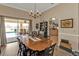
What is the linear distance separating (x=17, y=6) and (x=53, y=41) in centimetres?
107

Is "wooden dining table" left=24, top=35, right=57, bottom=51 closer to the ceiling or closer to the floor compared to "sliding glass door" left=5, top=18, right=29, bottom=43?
closer to the floor

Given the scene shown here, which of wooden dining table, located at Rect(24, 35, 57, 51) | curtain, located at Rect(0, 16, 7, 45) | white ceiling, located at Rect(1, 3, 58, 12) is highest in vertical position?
white ceiling, located at Rect(1, 3, 58, 12)

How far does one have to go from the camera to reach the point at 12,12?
1.90m

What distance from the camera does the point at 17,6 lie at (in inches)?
75.0

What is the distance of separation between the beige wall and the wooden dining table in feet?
1.96

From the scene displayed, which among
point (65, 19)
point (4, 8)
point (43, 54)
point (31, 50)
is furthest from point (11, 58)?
point (65, 19)

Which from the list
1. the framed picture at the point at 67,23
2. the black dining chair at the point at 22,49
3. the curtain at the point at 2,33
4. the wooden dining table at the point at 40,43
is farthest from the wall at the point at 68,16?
the curtain at the point at 2,33

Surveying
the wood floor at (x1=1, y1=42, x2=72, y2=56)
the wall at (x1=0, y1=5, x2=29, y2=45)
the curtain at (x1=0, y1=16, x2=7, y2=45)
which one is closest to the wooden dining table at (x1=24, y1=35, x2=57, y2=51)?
the wood floor at (x1=1, y1=42, x2=72, y2=56)

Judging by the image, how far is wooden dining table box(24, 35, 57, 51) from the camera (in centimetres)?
199

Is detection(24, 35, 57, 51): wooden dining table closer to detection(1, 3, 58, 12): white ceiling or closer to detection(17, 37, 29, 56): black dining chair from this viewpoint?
detection(17, 37, 29, 56): black dining chair

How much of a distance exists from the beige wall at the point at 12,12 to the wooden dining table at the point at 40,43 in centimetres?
60

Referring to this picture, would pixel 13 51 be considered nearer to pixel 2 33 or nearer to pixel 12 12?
pixel 2 33

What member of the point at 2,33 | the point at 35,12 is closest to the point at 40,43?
the point at 35,12

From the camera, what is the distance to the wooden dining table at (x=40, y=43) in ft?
6.52
